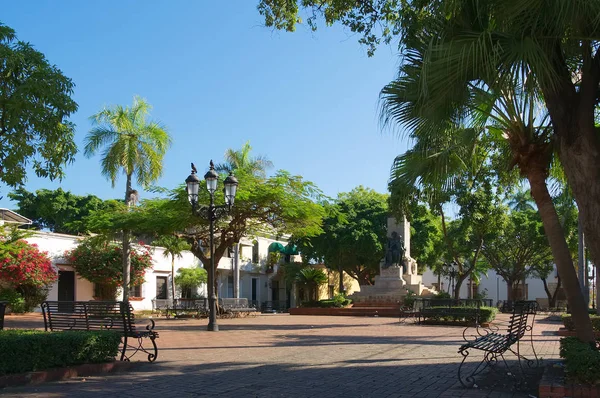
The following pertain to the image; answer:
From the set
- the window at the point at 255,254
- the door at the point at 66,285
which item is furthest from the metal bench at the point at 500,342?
the window at the point at 255,254

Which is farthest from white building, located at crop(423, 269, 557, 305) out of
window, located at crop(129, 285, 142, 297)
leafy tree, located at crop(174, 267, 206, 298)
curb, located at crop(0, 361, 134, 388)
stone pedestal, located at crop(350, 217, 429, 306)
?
curb, located at crop(0, 361, 134, 388)

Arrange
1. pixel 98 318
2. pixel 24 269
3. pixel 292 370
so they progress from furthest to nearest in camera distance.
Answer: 1. pixel 24 269
2. pixel 98 318
3. pixel 292 370

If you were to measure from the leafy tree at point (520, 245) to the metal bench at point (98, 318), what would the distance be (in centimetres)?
3394

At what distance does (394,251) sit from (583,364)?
80.3ft

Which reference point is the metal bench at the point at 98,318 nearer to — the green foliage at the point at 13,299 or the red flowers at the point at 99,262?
the green foliage at the point at 13,299

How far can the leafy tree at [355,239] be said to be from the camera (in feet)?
123

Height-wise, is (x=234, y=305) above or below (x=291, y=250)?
below

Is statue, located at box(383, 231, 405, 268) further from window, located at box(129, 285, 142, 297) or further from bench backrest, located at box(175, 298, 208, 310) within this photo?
window, located at box(129, 285, 142, 297)

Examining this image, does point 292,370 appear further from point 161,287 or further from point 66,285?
point 161,287

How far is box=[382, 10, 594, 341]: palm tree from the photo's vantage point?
699 centimetres

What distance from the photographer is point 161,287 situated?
123 feet

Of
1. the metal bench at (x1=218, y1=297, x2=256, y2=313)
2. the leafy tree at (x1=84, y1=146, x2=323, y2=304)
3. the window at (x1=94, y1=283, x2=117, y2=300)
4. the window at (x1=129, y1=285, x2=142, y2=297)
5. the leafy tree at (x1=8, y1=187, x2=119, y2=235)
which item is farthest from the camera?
the leafy tree at (x1=8, y1=187, x2=119, y2=235)

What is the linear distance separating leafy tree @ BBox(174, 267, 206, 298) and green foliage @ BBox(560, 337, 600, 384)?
108 feet

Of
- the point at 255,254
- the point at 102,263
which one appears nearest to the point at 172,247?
the point at 102,263
